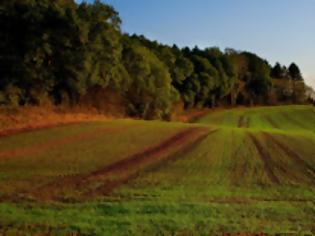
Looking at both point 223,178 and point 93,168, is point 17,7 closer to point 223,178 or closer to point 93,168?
point 93,168

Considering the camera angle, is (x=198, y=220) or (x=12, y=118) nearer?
(x=198, y=220)

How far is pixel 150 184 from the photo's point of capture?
26734mm

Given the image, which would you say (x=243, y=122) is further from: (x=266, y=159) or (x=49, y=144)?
(x=49, y=144)

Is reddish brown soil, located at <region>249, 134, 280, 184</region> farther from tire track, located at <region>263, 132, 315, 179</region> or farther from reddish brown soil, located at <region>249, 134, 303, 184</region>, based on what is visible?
tire track, located at <region>263, 132, 315, 179</region>

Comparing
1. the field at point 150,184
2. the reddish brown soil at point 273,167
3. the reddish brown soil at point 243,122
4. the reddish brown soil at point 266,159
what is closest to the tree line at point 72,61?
the field at point 150,184

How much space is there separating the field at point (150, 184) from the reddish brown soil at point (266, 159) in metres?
0.09

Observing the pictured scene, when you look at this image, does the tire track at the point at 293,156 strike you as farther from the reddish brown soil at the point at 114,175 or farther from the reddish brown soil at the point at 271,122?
the reddish brown soil at the point at 271,122

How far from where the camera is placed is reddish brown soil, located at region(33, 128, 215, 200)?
24.2 m

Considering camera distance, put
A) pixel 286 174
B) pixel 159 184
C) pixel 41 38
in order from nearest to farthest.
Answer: pixel 159 184
pixel 286 174
pixel 41 38

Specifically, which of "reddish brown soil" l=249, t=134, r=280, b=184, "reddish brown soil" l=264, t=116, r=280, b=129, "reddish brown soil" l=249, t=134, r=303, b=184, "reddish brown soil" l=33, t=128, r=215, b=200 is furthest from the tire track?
"reddish brown soil" l=264, t=116, r=280, b=129

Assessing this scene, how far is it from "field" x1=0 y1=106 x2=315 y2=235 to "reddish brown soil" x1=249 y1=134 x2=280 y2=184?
0.09 meters

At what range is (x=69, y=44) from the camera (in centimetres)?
5153

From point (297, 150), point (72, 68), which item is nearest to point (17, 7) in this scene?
point (72, 68)

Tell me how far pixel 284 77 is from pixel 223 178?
176 metres
